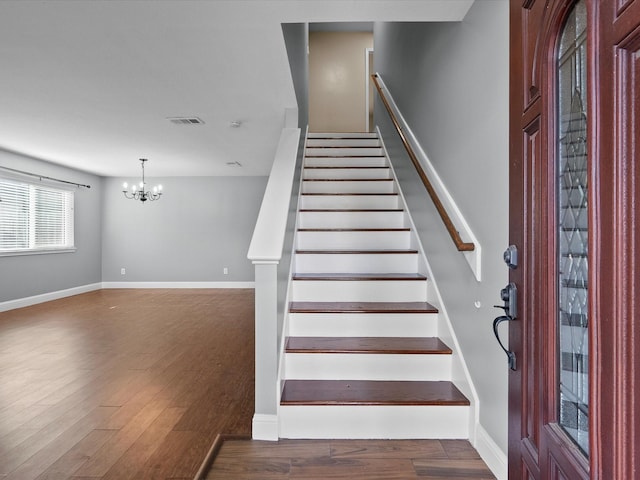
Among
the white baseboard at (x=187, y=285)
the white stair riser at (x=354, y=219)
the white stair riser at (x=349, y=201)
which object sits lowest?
the white baseboard at (x=187, y=285)

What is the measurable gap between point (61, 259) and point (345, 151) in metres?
5.28

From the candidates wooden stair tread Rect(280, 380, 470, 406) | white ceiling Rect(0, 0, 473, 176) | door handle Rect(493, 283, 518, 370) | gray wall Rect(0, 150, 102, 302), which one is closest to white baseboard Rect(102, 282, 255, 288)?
gray wall Rect(0, 150, 102, 302)

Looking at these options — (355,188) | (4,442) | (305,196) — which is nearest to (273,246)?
(4,442)

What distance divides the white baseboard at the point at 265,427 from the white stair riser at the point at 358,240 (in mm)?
1548

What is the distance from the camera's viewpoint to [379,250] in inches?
122

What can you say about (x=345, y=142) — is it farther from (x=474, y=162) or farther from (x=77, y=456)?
(x=77, y=456)

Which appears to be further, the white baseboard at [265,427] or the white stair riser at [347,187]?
the white stair riser at [347,187]

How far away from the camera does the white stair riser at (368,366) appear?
2.11m

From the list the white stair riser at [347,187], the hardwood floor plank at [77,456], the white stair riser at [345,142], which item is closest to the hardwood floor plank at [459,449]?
the hardwood floor plank at [77,456]

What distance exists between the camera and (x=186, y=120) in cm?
398

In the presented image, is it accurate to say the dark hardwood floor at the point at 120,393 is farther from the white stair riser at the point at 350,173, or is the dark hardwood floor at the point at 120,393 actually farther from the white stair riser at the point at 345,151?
the white stair riser at the point at 345,151

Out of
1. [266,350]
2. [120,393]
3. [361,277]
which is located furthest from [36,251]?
[266,350]

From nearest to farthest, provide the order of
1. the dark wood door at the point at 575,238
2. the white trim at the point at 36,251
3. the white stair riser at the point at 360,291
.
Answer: the dark wood door at the point at 575,238, the white stair riser at the point at 360,291, the white trim at the point at 36,251

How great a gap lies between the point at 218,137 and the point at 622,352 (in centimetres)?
473
